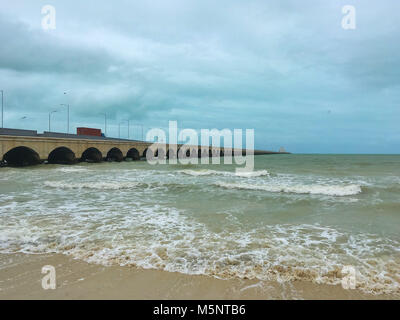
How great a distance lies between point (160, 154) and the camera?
214 ft

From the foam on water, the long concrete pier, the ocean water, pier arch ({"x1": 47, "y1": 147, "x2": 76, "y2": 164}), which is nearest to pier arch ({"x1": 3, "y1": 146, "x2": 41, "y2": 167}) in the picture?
the long concrete pier

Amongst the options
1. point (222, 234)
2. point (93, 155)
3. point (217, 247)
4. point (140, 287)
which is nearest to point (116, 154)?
point (93, 155)

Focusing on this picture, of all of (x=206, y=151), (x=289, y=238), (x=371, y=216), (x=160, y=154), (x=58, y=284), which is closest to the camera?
(x=58, y=284)

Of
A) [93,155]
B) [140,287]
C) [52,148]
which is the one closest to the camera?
[140,287]

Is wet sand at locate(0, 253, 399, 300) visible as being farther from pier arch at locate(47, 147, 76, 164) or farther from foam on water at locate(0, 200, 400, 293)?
pier arch at locate(47, 147, 76, 164)

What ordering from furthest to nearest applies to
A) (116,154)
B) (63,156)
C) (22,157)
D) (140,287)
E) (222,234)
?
(116,154), (63,156), (22,157), (222,234), (140,287)

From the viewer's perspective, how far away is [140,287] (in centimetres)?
367

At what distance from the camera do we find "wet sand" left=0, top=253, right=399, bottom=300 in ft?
11.4

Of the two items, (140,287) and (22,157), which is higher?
(22,157)

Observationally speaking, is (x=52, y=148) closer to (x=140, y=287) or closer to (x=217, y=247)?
(x=217, y=247)

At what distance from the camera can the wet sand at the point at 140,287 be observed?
3475 mm

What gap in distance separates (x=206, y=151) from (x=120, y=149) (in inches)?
1572

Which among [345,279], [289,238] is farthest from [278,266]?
[289,238]
